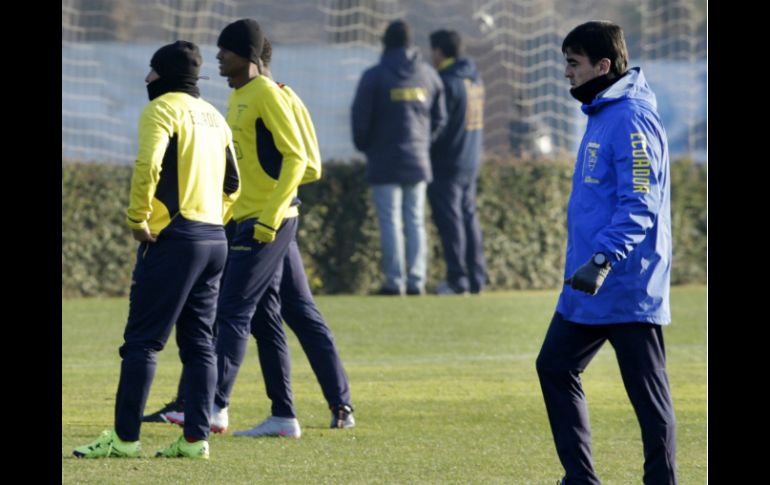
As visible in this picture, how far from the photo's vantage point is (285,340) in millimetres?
8836

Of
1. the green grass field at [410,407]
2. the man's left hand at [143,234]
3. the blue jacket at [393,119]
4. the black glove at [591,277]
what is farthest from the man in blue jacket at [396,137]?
the black glove at [591,277]

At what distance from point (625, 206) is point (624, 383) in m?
0.66

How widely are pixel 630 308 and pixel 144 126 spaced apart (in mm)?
2560

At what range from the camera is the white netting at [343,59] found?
1938 cm

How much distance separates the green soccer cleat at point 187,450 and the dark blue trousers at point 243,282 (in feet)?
2.61

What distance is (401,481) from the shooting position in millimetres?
7293

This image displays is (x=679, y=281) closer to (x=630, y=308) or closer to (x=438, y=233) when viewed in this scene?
(x=438, y=233)

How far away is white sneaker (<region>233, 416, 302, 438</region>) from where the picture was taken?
28.1 ft

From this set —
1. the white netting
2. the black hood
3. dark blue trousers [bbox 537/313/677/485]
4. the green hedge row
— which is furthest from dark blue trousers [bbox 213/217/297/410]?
the white netting

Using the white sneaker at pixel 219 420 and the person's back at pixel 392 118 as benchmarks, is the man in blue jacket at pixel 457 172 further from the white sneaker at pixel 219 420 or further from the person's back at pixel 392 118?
the white sneaker at pixel 219 420

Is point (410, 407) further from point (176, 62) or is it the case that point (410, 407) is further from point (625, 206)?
point (625, 206)

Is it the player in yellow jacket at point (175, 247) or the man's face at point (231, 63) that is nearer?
the player in yellow jacket at point (175, 247)

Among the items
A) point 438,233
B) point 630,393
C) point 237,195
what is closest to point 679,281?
point 438,233

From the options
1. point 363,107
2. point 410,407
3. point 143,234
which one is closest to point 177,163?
point 143,234
